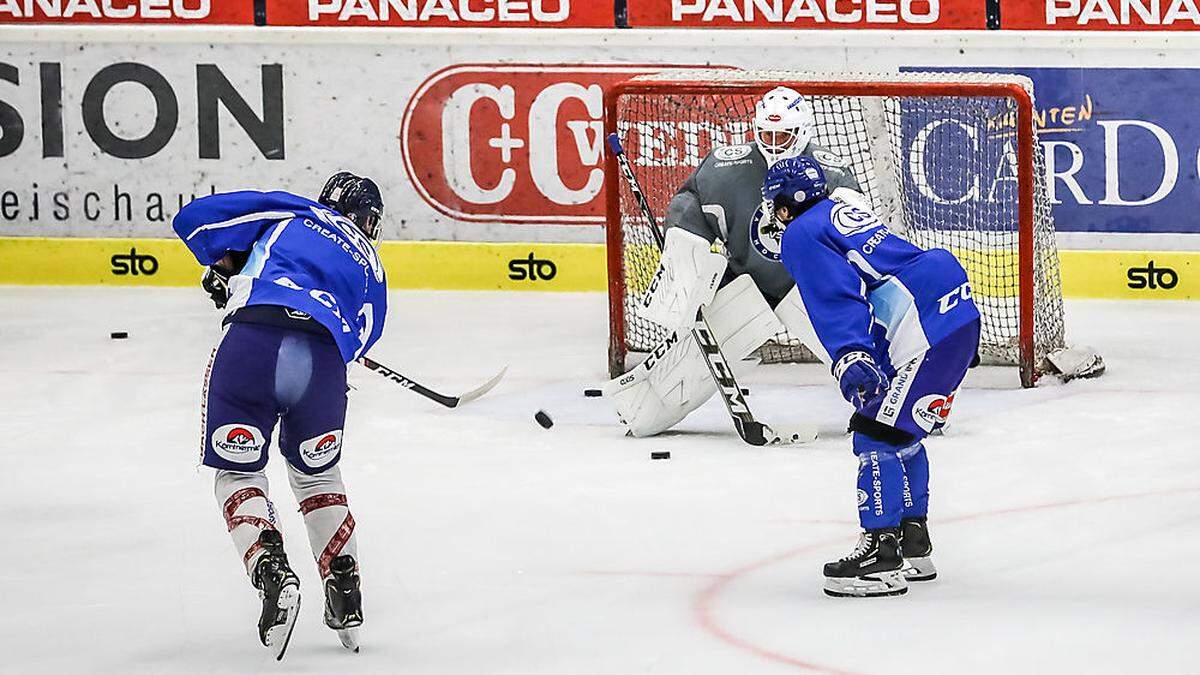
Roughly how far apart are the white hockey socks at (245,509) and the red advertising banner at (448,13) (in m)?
5.72

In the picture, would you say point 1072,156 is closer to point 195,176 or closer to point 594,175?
point 594,175

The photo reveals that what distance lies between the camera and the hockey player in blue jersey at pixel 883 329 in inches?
209

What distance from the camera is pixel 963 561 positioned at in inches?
227

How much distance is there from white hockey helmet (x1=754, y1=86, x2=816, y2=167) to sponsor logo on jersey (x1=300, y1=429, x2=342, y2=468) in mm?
2848

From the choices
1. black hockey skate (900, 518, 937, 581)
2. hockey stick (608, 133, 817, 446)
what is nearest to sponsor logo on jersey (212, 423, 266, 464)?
black hockey skate (900, 518, 937, 581)

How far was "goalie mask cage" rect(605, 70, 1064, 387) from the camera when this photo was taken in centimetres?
845

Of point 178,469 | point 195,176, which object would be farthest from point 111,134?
point 178,469

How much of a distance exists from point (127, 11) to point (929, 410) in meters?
6.33

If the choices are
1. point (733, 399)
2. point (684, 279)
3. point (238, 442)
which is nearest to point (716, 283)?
point (684, 279)

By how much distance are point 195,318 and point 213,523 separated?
12.4 feet

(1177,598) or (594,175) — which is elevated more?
(594,175)

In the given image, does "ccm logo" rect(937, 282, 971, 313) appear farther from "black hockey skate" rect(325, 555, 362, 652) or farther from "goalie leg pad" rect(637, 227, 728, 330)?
"goalie leg pad" rect(637, 227, 728, 330)

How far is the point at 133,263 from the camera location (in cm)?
1084

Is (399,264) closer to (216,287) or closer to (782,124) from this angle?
(782,124)
